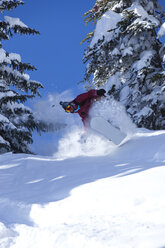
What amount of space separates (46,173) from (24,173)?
0.50 meters

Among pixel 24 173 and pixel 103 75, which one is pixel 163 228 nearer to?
pixel 24 173

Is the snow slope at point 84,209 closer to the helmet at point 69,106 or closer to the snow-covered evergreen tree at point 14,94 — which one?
the helmet at point 69,106

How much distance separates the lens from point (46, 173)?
4789mm

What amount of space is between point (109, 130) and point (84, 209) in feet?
14.8

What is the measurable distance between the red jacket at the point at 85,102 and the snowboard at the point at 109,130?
441 mm

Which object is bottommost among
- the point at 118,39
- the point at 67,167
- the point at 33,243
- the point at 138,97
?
the point at 33,243

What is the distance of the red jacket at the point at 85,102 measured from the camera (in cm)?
755

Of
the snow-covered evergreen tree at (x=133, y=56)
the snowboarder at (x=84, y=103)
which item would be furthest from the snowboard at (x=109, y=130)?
the snow-covered evergreen tree at (x=133, y=56)

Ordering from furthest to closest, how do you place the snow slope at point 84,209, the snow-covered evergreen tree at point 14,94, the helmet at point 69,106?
the snow-covered evergreen tree at point 14,94
the helmet at point 69,106
the snow slope at point 84,209

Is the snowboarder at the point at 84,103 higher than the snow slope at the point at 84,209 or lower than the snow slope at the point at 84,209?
higher

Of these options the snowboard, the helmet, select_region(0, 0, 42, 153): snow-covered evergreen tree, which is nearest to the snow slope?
the snowboard

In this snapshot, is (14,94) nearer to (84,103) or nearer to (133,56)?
(84,103)

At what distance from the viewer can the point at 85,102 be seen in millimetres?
7586

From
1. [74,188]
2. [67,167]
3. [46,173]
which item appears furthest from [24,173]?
[74,188]
